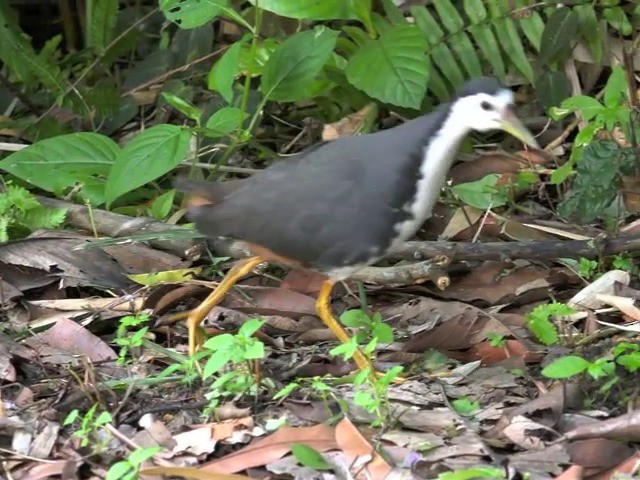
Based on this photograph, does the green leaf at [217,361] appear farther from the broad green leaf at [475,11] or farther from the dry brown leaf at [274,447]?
the broad green leaf at [475,11]

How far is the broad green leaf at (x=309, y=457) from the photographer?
2375 mm

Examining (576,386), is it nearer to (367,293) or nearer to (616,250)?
(616,250)

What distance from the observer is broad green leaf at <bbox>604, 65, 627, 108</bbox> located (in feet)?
11.2

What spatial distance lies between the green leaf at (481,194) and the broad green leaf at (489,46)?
0.56 m

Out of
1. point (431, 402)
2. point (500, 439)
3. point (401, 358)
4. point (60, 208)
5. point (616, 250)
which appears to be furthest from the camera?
point (60, 208)

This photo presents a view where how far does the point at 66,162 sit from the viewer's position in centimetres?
401

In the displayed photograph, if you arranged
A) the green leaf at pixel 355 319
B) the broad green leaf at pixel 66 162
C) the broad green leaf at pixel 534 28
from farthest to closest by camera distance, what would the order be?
the broad green leaf at pixel 534 28, the broad green leaf at pixel 66 162, the green leaf at pixel 355 319

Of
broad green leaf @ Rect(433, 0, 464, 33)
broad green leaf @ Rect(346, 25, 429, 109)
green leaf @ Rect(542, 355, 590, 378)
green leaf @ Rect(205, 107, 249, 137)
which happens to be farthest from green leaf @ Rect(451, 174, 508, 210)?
green leaf @ Rect(542, 355, 590, 378)

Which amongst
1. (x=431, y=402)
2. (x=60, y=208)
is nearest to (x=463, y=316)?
(x=431, y=402)

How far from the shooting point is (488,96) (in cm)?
279

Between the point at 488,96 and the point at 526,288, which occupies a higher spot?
the point at 488,96

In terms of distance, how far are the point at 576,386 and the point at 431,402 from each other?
15.6 inches

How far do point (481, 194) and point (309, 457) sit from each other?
176 centimetres

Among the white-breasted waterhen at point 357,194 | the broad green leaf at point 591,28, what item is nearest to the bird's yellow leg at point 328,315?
the white-breasted waterhen at point 357,194
